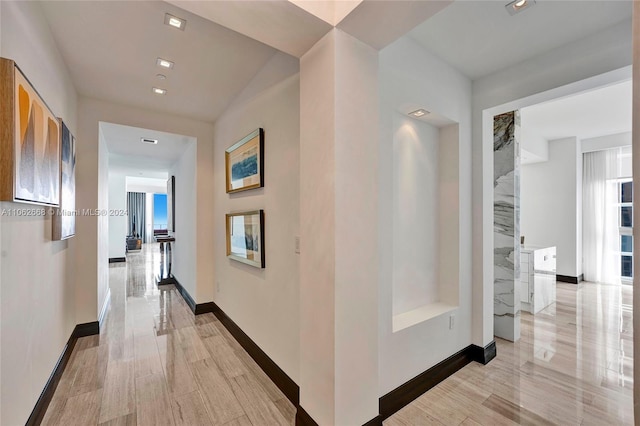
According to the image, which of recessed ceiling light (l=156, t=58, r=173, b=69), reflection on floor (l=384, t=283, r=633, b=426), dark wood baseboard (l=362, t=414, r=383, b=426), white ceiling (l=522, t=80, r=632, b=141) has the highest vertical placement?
white ceiling (l=522, t=80, r=632, b=141)

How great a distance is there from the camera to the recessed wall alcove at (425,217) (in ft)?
7.56

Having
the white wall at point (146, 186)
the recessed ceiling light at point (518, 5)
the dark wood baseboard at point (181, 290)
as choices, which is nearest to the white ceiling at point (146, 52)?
the recessed ceiling light at point (518, 5)

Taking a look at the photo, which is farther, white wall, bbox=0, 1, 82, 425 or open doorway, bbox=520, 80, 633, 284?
open doorway, bbox=520, 80, 633, 284

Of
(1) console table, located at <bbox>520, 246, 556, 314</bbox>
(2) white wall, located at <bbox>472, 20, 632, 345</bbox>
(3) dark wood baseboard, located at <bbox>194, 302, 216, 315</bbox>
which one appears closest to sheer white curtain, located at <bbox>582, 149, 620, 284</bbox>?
(1) console table, located at <bbox>520, 246, 556, 314</bbox>

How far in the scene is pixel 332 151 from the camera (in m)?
1.53

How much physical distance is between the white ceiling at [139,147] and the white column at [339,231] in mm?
2974


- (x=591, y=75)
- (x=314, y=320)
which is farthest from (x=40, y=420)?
(x=591, y=75)

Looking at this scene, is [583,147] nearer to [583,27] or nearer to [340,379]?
[583,27]

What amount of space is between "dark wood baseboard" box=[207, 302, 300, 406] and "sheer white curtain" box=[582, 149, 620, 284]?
726 centimetres

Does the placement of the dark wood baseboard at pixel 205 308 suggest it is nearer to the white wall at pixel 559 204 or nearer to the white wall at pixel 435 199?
the white wall at pixel 435 199

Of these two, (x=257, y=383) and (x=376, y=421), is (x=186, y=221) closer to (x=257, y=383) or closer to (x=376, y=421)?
(x=257, y=383)

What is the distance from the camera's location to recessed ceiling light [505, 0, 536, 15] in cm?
181

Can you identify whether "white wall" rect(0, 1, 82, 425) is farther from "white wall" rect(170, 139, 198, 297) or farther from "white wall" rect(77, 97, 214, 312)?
"white wall" rect(170, 139, 198, 297)

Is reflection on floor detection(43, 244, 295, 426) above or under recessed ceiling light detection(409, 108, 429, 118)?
under
